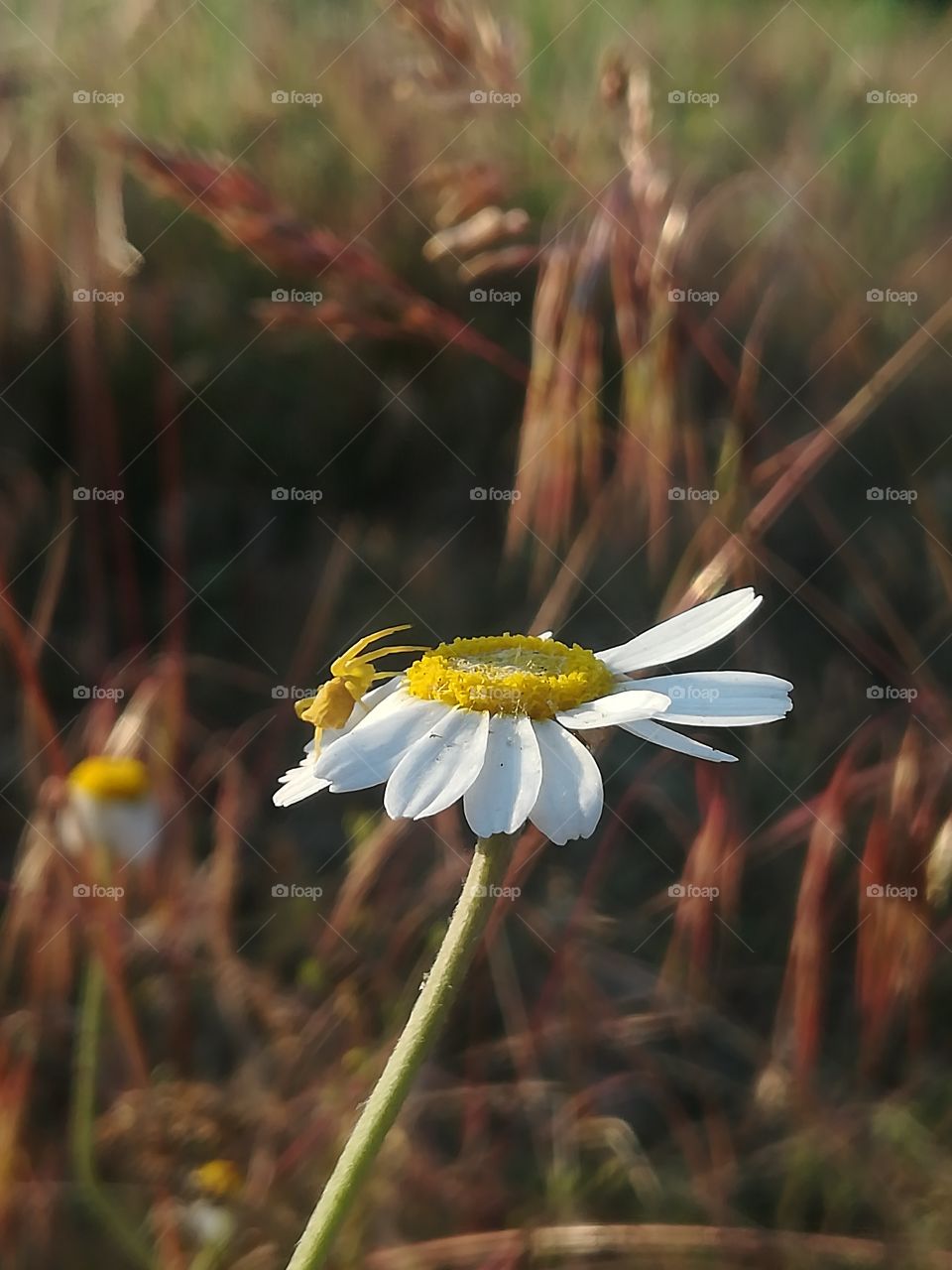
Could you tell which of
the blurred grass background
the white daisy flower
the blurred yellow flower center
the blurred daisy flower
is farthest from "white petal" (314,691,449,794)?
the blurred yellow flower center

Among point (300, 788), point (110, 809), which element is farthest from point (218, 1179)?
point (300, 788)

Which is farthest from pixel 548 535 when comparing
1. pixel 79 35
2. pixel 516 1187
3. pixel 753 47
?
pixel 753 47

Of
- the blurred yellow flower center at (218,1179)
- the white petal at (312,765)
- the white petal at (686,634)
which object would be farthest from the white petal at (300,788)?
the blurred yellow flower center at (218,1179)

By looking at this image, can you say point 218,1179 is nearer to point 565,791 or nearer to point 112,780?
point 112,780

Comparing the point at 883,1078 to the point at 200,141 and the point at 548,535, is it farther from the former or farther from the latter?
the point at 200,141

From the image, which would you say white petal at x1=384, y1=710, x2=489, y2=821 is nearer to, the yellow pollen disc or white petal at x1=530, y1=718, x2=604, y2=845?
white petal at x1=530, y1=718, x2=604, y2=845

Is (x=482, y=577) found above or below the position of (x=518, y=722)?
above
